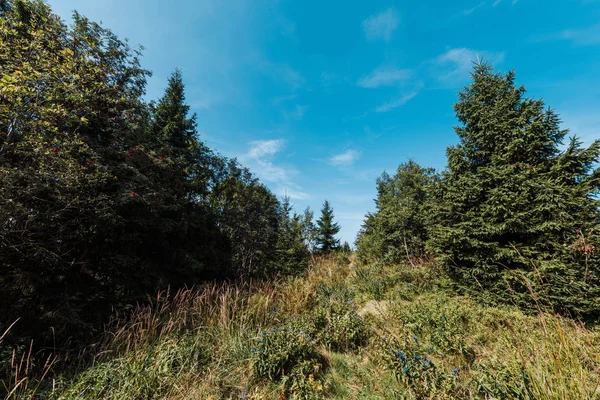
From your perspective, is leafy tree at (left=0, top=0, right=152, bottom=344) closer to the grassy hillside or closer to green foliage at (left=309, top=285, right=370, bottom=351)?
the grassy hillside

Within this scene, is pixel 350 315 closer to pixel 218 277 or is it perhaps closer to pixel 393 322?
pixel 393 322

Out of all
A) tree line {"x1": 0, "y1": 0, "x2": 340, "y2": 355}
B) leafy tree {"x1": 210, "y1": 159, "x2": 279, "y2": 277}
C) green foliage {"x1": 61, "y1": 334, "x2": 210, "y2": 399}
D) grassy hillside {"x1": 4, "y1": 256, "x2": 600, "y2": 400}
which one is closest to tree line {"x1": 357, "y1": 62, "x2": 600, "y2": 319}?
grassy hillside {"x1": 4, "y1": 256, "x2": 600, "y2": 400}

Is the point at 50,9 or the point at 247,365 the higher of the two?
the point at 50,9

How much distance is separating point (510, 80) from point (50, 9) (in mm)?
11730

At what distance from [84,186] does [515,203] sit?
32.1ft

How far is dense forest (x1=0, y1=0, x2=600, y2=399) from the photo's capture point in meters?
2.93

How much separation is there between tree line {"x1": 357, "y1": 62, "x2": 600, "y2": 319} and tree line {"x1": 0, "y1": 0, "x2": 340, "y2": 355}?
26.1 feet

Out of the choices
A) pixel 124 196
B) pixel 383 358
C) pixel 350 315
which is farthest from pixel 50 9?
pixel 383 358

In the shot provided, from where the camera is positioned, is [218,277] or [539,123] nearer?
[539,123]

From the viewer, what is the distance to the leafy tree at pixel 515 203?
390 centimetres

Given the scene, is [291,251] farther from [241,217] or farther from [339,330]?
[339,330]

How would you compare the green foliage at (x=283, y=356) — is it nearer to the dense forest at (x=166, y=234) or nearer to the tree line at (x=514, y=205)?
the dense forest at (x=166, y=234)

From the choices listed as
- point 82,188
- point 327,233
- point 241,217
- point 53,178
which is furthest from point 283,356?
point 327,233

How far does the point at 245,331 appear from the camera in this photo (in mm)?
3301
